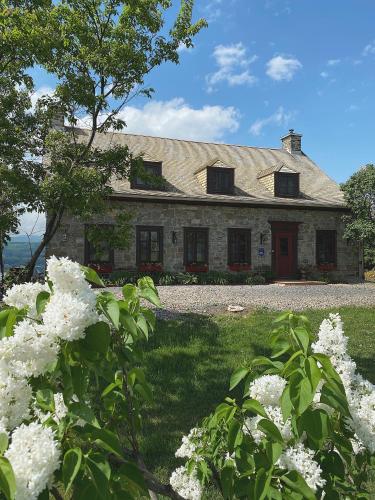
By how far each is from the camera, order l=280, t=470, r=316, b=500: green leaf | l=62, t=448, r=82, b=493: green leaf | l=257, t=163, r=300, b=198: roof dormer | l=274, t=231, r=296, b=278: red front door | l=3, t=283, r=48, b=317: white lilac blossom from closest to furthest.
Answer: l=62, t=448, r=82, b=493: green leaf, l=280, t=470, r=316, b=500: green leaf, l=3, t=283, r=48, b=317: white lilac blossom, l=274, t=231, r=296, b=278: red front door, l=257, t=163, r=300, b=198: roof dormer

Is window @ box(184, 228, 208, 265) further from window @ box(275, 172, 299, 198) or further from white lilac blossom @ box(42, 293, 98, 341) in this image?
white lilac blossom @ box(42, 293, 98, 341)

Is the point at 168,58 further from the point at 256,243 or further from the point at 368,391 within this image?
the point at 256,243

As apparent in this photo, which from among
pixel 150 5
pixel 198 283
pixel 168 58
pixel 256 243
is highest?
pixel 150 5

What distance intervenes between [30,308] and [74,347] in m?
0.37

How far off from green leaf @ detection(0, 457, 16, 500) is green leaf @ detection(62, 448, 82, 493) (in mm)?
151

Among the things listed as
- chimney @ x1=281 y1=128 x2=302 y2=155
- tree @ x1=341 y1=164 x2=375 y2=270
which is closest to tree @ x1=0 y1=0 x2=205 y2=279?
tree @ x1=341 y1=164 x2=375 y2=270

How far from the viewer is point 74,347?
146 centimetres

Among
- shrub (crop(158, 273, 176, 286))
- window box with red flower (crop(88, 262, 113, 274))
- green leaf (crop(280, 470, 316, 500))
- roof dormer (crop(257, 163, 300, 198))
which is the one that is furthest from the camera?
roof dormer (crop(257, 163, 300, 198))

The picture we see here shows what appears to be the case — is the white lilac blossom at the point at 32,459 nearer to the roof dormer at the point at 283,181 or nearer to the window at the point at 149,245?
the window at the point at 149,245

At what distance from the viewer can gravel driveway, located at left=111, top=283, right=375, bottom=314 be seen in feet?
41.7

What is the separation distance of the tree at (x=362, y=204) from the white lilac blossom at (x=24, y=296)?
21.9m

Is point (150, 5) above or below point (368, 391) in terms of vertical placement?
above

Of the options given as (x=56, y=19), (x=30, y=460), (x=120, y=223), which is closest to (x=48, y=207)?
(x=120, y=223)

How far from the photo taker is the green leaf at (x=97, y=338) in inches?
55.6
